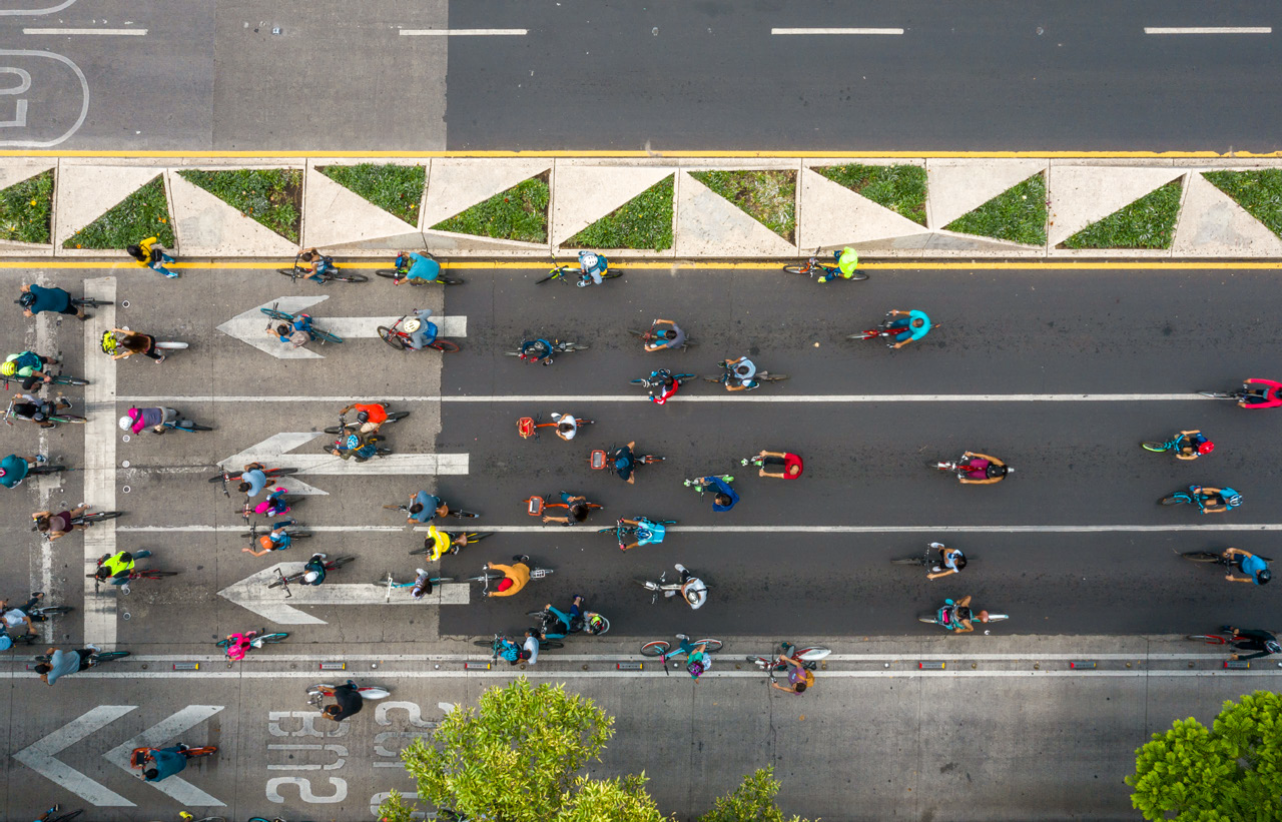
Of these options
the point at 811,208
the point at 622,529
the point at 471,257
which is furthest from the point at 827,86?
the point at 622,529

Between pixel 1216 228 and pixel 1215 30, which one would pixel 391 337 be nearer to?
pixel 1216 228

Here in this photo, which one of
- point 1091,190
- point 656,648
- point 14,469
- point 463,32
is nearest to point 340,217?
point 463,32

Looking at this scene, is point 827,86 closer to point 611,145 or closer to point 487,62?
point 611,145

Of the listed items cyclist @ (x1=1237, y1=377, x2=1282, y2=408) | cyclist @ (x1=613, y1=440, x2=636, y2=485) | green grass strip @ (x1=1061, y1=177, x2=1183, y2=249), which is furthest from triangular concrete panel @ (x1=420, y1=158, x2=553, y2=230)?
cyclist @ (x1=1237, y1=377, x2=1282, y2=408)

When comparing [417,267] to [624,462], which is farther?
[624,462]

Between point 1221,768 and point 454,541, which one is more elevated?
point 454,541

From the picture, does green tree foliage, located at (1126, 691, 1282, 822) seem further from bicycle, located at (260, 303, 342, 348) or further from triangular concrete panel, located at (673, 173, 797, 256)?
bicycle, located at (260, 303, 342, 348)
